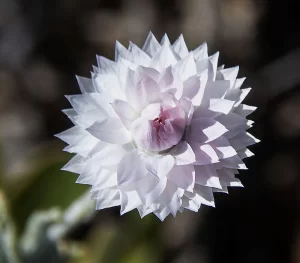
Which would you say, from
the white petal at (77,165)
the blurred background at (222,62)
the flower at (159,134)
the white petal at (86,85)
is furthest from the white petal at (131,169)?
the blurred background at (222,62)

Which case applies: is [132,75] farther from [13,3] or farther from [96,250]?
[13,3]

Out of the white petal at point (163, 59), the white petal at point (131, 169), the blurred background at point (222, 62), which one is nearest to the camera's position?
the white petal at point (131, 169)

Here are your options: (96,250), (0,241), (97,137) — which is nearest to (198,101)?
(97,137)

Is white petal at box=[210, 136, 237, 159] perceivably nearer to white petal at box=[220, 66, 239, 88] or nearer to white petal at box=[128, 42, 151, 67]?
white petal at box=[220, 66, 239, 88]

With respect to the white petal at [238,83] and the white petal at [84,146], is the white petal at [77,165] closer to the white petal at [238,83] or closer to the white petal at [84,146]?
the white petal at [84,146]

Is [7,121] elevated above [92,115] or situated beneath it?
situated beneath

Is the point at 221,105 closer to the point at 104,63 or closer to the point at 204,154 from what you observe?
the point at 204,154

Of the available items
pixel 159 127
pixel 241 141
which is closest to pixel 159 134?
pixel 159 127
